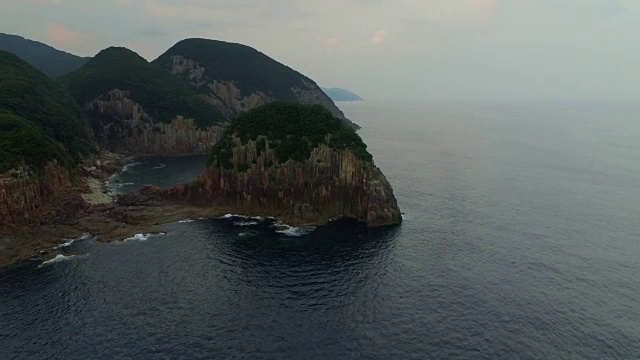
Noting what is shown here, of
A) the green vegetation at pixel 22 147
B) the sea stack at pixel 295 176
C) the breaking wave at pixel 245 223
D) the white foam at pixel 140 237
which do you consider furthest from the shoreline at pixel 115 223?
the green vegetation at pixel 22 147

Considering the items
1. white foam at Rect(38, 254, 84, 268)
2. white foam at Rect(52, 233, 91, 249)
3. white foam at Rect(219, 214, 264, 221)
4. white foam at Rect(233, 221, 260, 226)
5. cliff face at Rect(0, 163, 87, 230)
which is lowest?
white foam at Rect(38, 254, 84, 268)

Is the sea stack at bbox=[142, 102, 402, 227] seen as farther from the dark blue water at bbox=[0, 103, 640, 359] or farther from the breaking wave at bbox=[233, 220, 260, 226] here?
the dark blue water at bbox=[0, 103, 640, 359]

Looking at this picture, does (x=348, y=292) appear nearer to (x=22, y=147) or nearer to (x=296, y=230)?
(x=296, y=230)

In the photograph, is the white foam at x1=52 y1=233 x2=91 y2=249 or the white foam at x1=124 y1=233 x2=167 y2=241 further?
the white foam at x1=124 y1=233 x2=167 y2=241

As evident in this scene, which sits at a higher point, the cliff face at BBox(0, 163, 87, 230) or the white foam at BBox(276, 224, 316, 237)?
the cliff face at BBox(0, 163, 87, 230)

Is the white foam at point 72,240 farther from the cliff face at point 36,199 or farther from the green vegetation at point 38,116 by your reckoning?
the green vegetation at point 38,116

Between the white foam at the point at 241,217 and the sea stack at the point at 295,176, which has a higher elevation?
the sea stack at the point at 295,176

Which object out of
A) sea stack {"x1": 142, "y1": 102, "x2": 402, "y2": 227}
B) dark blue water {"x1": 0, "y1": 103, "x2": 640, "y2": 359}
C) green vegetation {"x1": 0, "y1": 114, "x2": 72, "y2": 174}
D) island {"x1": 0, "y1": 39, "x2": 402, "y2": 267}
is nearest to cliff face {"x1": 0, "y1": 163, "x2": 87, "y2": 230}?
island {"x1": 0, "y1": 39, "x2": 402, "y2": 267}

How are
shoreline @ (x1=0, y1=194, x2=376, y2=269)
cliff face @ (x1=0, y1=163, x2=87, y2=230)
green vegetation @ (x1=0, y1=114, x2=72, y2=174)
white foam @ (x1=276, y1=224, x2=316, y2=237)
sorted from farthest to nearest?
green vegetation @ (x1=0, y1=114, x2=72, y2=174), white foam @ (x1=276, y1=224, x2=316, y2=237), cliff face @ (x1=0, y1=163, x2=87, y2=230), shoreline @ (x1=0, y1=194, x2=376, y2=269)
